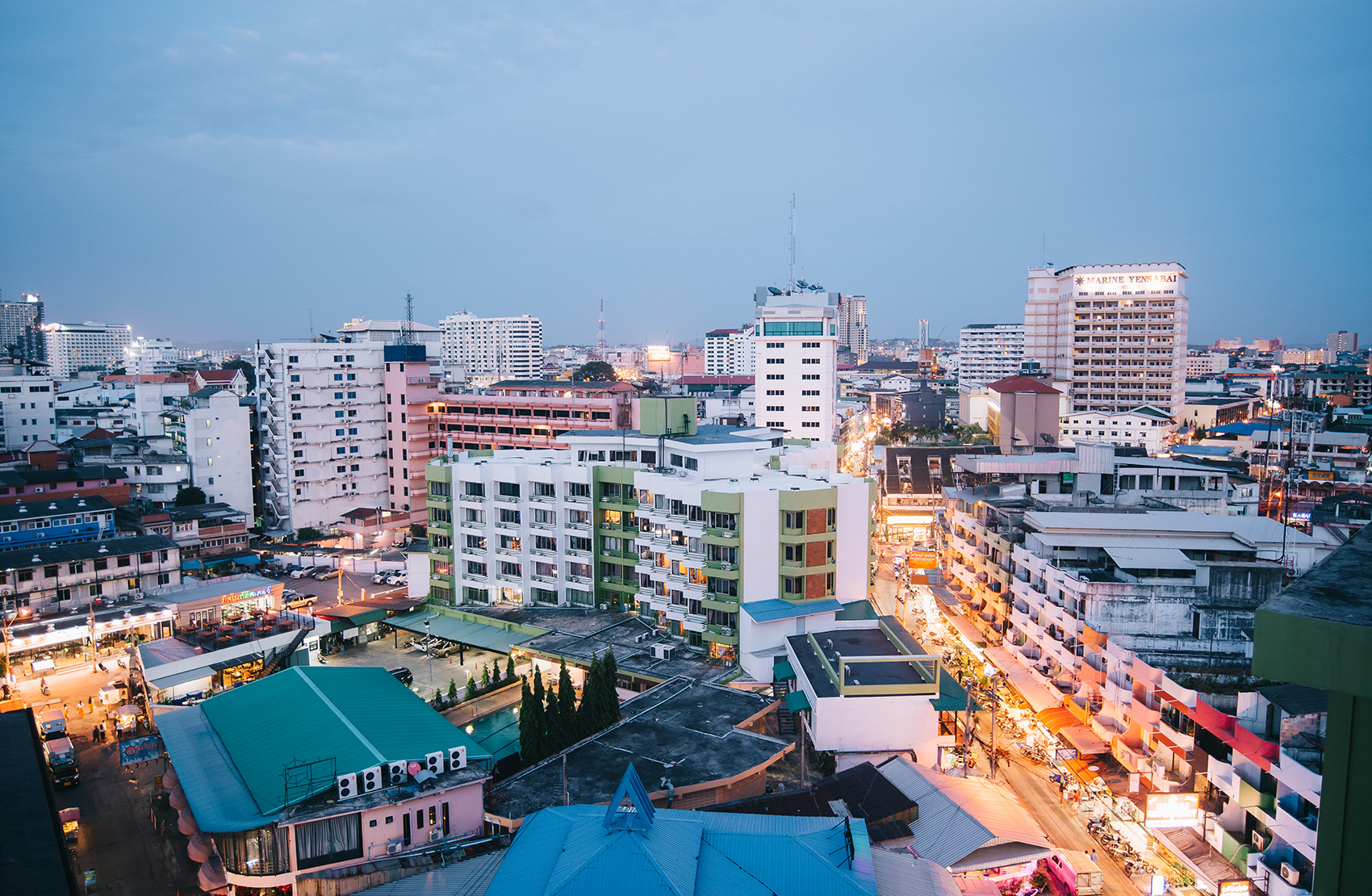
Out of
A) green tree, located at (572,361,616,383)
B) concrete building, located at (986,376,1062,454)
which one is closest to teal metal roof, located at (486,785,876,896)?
concrete building, located at (986,376,1062,454)

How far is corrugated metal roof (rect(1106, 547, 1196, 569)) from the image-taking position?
87.7ft

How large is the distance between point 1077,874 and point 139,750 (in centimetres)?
2533

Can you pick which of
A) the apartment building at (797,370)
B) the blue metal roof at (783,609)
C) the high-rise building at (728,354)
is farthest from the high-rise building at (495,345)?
the blue metal roof at (783,609)

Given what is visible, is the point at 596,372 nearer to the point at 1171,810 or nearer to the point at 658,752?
the point at 658,752

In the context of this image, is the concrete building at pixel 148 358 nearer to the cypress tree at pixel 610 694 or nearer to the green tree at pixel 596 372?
the green tree at pixel 596 372

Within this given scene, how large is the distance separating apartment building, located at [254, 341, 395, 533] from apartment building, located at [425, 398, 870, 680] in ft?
82.9

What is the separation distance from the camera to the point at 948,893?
1642 centimetres

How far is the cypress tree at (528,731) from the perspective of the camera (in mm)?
23109

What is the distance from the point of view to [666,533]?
1230 inches

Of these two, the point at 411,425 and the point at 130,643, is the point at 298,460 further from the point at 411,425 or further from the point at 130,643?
the point at 130,643

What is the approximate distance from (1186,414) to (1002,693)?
230ft

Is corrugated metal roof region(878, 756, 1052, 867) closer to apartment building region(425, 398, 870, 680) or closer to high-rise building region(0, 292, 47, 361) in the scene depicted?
apartment building region(425, 398, 870, 680)

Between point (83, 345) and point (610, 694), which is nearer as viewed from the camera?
point (610, 694)

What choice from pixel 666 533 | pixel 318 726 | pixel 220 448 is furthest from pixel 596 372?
pixel 318 726
